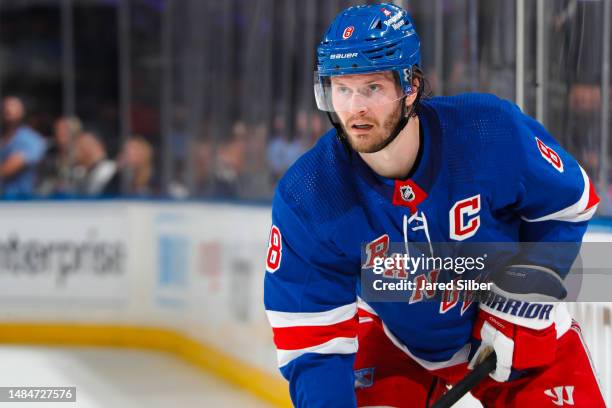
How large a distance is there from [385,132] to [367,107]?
56 millimetres

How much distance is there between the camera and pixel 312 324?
2031mm

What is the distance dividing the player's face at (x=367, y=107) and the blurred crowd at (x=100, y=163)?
4088mm

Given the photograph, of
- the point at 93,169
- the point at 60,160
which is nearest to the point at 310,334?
the point at 93,169

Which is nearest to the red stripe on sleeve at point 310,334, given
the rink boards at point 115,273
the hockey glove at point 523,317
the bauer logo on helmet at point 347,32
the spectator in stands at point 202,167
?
the hockey glove at point 523,317

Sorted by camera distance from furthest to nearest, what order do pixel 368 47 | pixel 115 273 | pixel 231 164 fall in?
pixel 115 273
pixel 231 164
pixel 368 47

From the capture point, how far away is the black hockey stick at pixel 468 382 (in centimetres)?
206

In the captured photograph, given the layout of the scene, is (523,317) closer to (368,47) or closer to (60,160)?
(368,47)

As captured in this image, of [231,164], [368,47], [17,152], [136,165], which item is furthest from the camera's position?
[17,152]

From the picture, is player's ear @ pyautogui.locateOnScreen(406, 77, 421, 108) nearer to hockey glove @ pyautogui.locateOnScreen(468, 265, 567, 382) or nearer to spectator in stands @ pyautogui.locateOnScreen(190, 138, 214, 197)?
hockey glove @ pyautogui.locateOnScreen(468, 265, 567, 382)

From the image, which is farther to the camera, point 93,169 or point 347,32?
point 93,169

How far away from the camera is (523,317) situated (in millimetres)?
2047

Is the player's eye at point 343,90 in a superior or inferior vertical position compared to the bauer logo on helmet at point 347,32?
inferior

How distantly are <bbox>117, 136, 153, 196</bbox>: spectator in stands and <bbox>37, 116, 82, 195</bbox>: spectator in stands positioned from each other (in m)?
0.36

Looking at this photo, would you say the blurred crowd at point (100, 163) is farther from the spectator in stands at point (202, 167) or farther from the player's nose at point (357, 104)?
the player's nose at point (357, 104)
